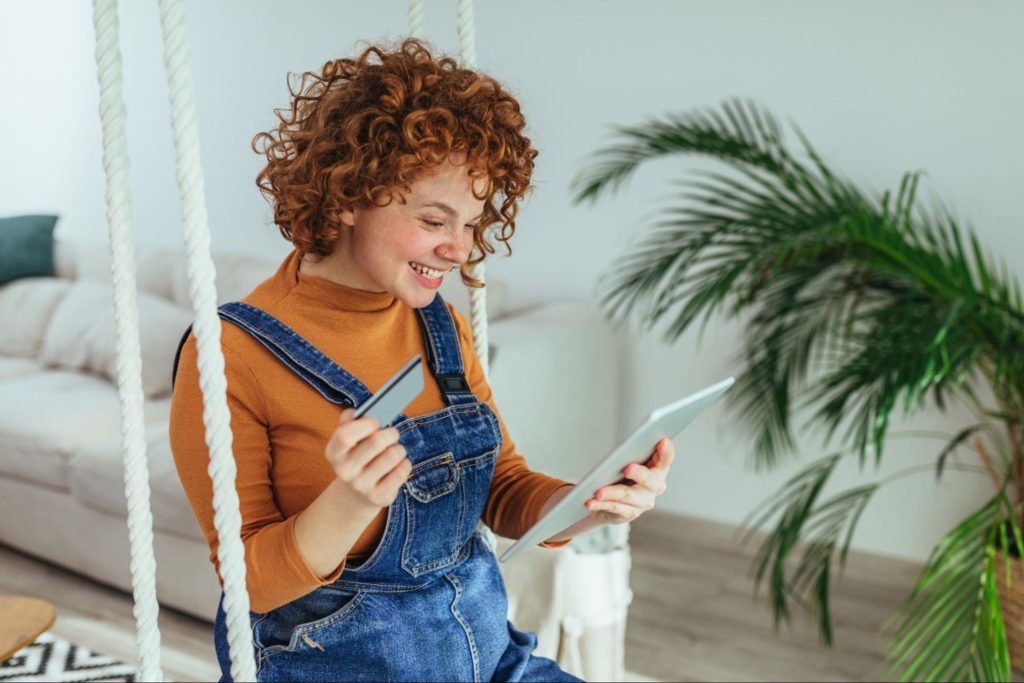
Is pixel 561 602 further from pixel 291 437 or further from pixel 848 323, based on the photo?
pixel 848 323

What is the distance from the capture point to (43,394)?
3162 millimetres

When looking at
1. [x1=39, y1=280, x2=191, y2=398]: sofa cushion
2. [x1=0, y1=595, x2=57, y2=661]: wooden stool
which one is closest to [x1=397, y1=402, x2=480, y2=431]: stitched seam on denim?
[x1=0, y1=595, x2=57, y2=661]: wooden stool

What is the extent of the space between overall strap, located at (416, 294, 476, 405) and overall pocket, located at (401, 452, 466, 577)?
0.24 ft

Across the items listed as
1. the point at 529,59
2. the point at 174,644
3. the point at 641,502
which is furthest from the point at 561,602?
the point at 529,59

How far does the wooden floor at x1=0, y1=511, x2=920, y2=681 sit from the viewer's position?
2498 mm

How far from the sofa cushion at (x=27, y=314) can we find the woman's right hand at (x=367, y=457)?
3.18m

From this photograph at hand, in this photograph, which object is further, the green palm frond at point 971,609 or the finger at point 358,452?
the green palm frond at point 971,609

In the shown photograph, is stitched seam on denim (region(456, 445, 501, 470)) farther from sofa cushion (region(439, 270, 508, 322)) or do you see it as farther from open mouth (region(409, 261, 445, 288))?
sofa cushion (region(439, 270, 508, 322))

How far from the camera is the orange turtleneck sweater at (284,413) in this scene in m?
0.97

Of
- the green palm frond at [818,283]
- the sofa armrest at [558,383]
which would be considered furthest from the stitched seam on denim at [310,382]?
the sofa armrest at [558,383]

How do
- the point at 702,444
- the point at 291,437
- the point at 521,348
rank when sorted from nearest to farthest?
the point at 291,437
the point at 521,348
the point at 702,444

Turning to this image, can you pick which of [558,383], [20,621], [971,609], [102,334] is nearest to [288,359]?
[20,621]

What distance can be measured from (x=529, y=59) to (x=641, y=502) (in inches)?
92.1

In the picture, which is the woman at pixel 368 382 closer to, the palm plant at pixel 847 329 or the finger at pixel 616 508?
the finger at pixel 616 508
